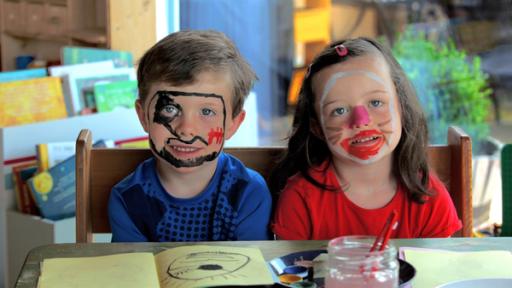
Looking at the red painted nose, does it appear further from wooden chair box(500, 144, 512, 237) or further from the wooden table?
wooden chair box(500, 144, 512, 237)

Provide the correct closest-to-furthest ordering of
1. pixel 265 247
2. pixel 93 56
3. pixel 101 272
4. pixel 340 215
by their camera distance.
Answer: pixel 101 272
pixel 265 247
pixel 340 215
pixel 93 56

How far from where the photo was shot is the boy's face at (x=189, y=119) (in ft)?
5.15

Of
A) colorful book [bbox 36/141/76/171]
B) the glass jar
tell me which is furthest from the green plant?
the glass jar

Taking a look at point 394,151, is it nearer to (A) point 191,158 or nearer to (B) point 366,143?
(B) point 366,143

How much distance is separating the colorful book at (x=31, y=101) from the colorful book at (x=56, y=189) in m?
0.26

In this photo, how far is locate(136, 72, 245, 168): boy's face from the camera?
1.57 meters

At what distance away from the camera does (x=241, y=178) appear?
1674 millimetres

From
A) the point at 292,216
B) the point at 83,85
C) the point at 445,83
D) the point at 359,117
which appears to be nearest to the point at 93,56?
the point at 83,85

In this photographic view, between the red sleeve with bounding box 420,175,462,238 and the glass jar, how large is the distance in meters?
0.55

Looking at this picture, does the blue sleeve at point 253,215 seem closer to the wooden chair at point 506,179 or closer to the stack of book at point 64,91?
the wooden chair at point 506,179

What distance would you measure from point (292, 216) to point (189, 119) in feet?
0.90

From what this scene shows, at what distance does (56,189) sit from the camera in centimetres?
246

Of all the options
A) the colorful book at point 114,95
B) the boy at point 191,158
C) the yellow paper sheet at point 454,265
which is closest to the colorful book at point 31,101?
the colorful book at point 114,95

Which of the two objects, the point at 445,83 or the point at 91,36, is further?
the point at 91,36
